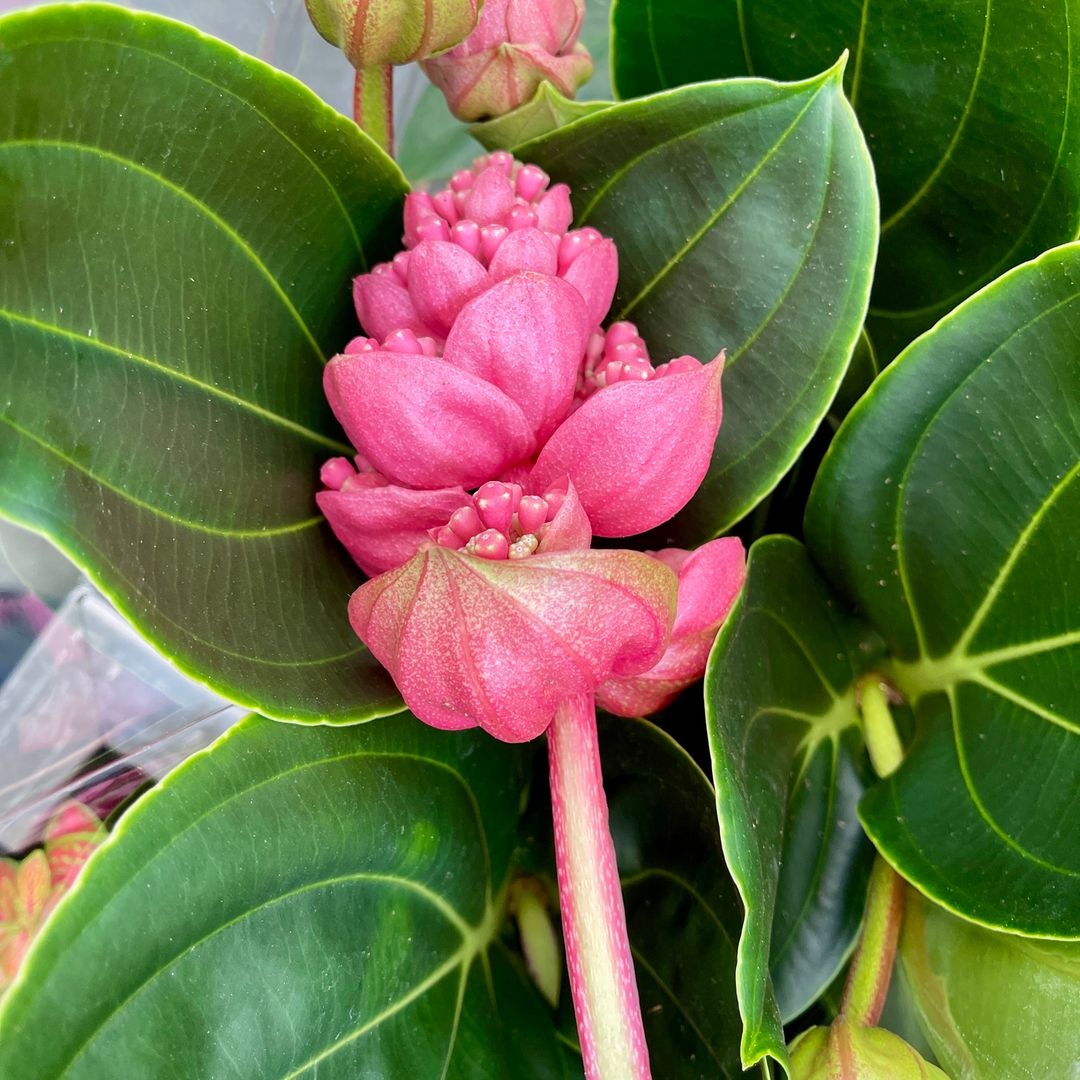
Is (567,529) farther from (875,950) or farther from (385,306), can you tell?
(875,950)

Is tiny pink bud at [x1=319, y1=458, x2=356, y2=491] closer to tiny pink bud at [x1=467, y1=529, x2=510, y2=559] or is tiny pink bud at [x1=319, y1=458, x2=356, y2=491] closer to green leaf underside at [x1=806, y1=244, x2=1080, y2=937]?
tiny pink bud at [x1=467, y1=529, x2=510, y2=559]

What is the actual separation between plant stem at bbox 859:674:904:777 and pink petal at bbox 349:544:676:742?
19cm

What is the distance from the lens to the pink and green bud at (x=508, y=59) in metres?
0.45

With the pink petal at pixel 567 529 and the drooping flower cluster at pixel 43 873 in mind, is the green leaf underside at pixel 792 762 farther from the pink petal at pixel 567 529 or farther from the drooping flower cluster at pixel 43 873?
the drooping flower cluster at pixel 43 873

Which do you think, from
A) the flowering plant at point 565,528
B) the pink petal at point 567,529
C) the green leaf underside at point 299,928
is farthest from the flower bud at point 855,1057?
the pink petal at point 567,529

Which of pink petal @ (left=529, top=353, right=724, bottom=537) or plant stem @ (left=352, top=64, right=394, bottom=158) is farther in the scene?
plant stem @ (left=352, top=64, right=394, bottom=158)

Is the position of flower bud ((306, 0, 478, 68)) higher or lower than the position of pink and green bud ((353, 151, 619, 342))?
higher

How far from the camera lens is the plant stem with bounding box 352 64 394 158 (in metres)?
0.44

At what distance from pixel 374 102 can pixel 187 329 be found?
15cm

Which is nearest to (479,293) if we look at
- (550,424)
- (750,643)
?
(550,424)

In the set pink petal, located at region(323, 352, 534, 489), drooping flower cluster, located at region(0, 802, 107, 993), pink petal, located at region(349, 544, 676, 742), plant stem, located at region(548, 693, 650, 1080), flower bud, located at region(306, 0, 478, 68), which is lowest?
drooping flower cluster, located at region(0, 802, 107, 993)

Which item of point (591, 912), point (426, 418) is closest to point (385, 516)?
point (426, 418)

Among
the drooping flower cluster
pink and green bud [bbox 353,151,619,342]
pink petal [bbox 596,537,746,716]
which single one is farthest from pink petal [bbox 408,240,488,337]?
the drooping flower cluster

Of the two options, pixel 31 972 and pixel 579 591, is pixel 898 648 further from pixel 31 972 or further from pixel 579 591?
pixel 31 972
